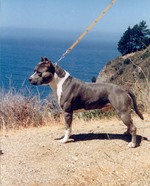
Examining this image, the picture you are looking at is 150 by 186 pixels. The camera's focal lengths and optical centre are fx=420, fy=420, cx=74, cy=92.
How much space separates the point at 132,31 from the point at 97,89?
41.9 meters

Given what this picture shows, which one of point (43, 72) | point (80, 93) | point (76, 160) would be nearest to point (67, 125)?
point (80, 93)

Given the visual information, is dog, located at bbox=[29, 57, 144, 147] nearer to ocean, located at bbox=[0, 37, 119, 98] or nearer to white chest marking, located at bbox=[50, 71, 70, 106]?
white chest marking, located at bbox=[50, 71, 70, 106]

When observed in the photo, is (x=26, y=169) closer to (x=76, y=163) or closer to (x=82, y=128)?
(x=76, y=163)

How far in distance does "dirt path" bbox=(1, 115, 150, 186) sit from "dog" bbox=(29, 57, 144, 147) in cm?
36

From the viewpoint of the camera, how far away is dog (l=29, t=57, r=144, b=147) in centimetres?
661

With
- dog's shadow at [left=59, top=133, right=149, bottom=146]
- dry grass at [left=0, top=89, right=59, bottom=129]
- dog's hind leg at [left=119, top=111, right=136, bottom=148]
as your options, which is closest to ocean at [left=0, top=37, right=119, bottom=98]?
dry grass at [left=0, top=89, right=59, bottom=129]

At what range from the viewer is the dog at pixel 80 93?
6.61 m

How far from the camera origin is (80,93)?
6.75 meters

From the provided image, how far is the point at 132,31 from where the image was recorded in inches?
1875

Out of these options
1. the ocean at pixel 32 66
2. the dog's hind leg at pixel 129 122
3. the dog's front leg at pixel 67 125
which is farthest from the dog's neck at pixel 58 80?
the dog's hind leg at pixel 129 122

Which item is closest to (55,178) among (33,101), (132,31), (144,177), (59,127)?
(144,177)

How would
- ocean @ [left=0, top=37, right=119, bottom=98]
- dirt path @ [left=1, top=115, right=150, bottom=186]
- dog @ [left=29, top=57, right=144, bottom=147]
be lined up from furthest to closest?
ocean @ [left=0, top=37, right=119, bottom=98] → dog @ [left=29, top=57, right=144, bottom=147] → dirt path @ [left=1, top=115, right=150, bottom=186]

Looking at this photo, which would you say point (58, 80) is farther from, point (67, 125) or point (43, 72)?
point (67, 125)

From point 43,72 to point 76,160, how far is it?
1.48m
